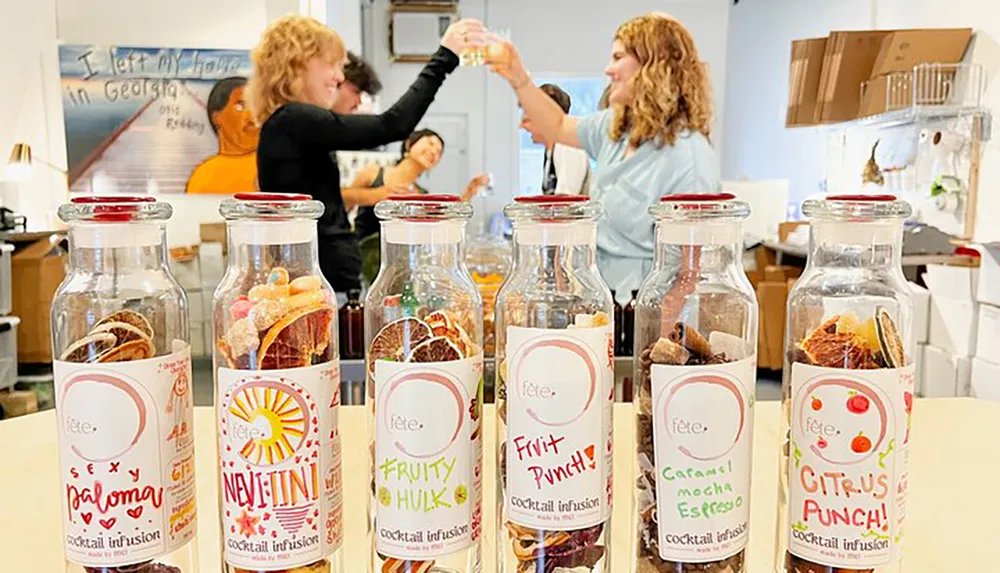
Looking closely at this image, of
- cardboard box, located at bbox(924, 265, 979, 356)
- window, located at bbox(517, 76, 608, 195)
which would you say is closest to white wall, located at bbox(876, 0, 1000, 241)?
cardboard box, located at bbox(924, 265, 979, 356)

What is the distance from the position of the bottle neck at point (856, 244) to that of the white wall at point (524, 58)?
5092mm

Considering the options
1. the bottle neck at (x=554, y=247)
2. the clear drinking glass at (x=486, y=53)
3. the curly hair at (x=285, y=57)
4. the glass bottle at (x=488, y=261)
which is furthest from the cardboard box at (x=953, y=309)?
the bottle neck at (x=554, y=247)

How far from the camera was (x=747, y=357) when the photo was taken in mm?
516

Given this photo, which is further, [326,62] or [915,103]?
[915,103]

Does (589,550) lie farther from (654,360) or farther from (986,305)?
(986,305)

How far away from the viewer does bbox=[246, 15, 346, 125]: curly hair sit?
208 cm

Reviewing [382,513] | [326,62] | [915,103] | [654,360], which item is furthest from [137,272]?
[915,103]

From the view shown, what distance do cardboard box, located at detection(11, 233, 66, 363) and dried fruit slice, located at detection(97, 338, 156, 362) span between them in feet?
9.09

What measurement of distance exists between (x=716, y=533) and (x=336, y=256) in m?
1.86

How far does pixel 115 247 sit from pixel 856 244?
18.6 inches

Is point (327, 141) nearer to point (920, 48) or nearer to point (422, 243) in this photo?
point (422, 243)

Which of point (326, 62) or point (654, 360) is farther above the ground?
point (326, 62)

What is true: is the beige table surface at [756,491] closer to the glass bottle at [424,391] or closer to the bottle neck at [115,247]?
the glass bottle at [424,391]

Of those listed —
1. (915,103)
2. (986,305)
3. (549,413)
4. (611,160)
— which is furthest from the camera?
(915,103)
